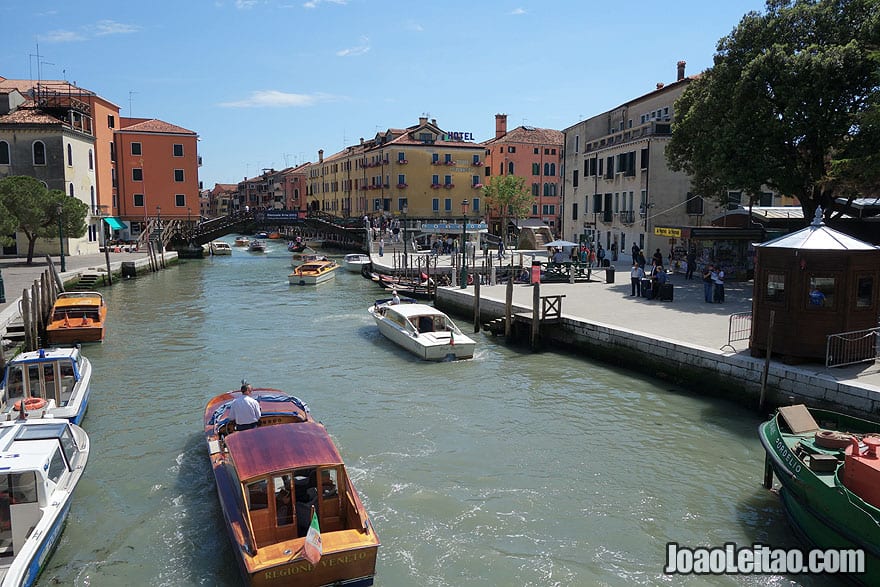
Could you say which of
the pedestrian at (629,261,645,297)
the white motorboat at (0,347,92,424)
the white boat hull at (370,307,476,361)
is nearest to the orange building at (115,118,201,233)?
the white boat hull at (370,307,476,361)

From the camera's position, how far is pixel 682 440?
13.3m

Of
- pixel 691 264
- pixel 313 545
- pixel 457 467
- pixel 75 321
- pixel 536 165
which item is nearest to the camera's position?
pixel 313 545

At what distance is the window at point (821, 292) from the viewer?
45.9ft

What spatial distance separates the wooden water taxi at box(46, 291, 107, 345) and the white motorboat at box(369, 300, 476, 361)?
9.32m

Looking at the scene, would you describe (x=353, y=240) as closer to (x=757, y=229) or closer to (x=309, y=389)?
(x=757, y=229)

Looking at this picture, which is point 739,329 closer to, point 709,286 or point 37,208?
point 709,286

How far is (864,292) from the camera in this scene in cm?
1413

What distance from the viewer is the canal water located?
9227 mm

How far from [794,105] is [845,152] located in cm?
230

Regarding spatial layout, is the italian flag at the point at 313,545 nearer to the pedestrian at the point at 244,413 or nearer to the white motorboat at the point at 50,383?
the pedestrian at the point at 244,413

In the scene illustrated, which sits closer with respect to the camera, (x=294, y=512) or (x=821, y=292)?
(x=294, y=512)

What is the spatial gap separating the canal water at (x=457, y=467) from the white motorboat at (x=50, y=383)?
82 cm

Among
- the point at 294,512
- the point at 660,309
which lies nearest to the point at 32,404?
the point at 294,512

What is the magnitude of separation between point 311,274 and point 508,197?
1228 inches
